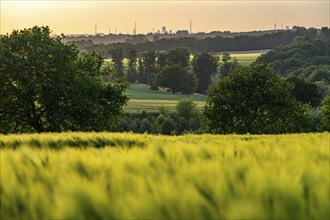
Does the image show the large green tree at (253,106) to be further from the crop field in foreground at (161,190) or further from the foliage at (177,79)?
the foliage at (177,79)

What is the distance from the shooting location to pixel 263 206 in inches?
118

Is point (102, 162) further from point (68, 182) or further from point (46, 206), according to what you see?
point (46, 206)

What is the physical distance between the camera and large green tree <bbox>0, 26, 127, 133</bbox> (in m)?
43.7

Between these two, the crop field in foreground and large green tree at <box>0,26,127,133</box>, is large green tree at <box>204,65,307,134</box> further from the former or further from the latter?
the crop field in foreground

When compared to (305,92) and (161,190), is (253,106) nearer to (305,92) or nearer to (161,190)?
(305,92)

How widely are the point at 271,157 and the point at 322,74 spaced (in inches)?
6078

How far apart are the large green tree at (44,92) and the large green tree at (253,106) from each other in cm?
1834

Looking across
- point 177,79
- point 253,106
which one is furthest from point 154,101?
point 253,106

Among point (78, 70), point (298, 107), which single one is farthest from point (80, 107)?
point (298, 107)

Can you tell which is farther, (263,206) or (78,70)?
(78,70)

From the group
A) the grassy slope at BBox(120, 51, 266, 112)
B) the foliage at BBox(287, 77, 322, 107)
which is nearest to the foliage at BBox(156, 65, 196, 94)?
the grassy slope at BBox(120, 51, 266, 112)

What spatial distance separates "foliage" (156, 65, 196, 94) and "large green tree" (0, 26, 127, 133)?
140621mm

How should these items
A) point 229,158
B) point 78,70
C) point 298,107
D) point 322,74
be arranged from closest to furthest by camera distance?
1. point 229,158
2. point 78,70
3. point 298,107
4. point 322,74

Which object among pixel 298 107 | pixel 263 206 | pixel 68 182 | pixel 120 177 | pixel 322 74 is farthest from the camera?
pixel 322 74
